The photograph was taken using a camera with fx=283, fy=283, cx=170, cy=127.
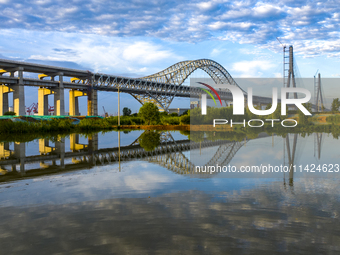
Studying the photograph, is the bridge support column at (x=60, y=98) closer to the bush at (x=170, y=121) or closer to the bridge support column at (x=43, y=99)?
the bridge support column at (x=43, y=99)

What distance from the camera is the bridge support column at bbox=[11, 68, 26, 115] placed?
4659 centimetres

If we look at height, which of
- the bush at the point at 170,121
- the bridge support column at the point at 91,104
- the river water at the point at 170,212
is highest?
the bridge support column at the point at 91,104

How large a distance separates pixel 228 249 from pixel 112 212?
6.22ft

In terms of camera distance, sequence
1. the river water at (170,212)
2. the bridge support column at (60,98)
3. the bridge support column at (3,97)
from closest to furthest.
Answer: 1. the river water at (170,212)
2. the bridge support column at (3,97)
3. the bridge support column at (60,98)

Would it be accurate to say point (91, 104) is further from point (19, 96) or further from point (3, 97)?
point (3, 97)

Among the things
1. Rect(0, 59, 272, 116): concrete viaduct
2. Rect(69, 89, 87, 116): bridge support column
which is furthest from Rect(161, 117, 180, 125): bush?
Rect(69, 89, 87, 116): bridge support column

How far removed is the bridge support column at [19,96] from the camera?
46594mm

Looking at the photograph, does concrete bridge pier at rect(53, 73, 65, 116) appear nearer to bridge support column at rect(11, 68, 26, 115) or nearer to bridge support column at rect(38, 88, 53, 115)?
bridge support column at rect(38, 88, 53, 115)

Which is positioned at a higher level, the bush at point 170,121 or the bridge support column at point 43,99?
the bridge support column at point 43,99

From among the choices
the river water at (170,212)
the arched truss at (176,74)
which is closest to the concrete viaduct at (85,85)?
the arched truss at (176,74)

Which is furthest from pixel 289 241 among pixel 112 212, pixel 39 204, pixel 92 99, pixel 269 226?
pixel 92 99

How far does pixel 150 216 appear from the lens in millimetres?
3980

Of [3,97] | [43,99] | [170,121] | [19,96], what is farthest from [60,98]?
[170,121]

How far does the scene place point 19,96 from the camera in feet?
153
